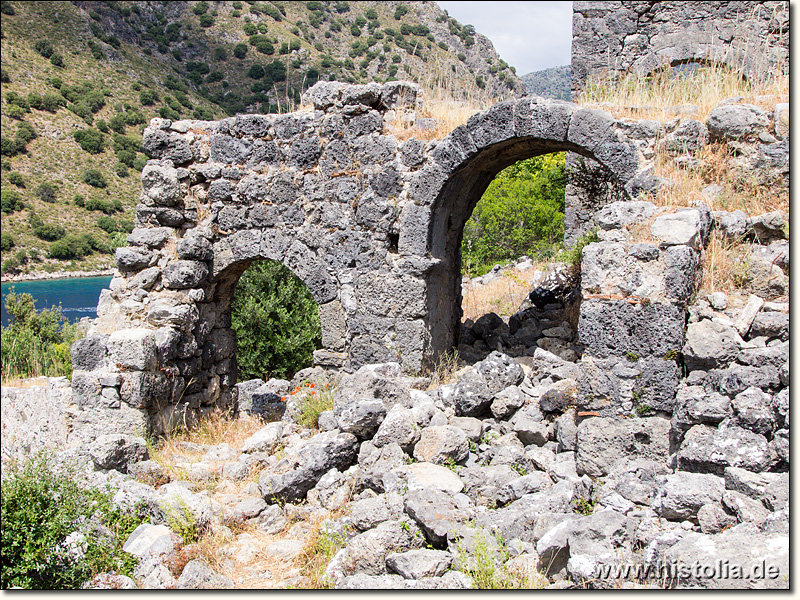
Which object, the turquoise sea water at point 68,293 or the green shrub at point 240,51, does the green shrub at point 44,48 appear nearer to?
the green shrub at point 240,51

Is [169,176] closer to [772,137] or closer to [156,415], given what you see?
[156,415]

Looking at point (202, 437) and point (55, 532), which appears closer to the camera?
point (55, 532)

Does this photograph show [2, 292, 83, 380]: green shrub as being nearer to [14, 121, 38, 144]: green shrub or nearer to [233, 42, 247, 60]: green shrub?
[14, 121, 38, 144]: green shrub

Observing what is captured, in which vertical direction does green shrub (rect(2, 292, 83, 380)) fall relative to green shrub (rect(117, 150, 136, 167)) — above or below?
below

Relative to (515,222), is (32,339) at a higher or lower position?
lower

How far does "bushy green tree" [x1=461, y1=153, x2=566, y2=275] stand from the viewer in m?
15.9

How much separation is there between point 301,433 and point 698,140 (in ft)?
15.4

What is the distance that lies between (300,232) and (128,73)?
3772 cm

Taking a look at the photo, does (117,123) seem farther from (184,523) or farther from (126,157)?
(184,523)

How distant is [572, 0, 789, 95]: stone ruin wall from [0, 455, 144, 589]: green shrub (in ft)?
33.4

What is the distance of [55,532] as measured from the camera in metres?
4.50

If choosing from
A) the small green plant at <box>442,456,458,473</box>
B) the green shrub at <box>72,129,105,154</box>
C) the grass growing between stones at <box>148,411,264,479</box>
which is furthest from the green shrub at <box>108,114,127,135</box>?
the small green plant at <box>442,456,458,473</box>

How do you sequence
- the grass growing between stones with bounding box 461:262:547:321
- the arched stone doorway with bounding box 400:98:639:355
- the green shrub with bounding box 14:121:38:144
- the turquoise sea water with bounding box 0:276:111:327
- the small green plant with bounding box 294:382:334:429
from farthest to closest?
the green shrub with bounding box 14:121:38:144 → the turquoise sea water with bounding box 0:276:111:327 → the grass growing between stones with bounding box 461:262:547:321 → the small green plant with bounding box 294:382:334:429 → the arched stone doorway with bounding box 400:98:639:355

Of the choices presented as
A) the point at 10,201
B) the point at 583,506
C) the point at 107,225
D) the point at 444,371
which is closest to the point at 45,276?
the point at 107,225
